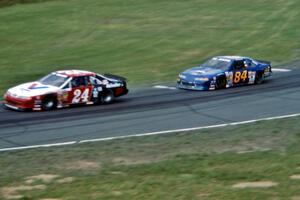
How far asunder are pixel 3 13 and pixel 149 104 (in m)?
27.8

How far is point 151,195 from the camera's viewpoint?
8.27 m

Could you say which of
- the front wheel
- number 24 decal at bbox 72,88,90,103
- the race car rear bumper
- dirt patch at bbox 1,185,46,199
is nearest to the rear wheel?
number 24 decal at bbox 72,88,90,103

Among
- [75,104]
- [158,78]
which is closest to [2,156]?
[75,104]

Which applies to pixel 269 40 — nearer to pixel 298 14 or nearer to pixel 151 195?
pixel 298 14

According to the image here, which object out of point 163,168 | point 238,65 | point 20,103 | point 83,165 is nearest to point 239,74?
point 238,65

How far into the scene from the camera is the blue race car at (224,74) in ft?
85.3

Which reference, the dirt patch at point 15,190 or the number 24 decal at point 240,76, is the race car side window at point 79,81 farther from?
the dirt patch at point 15,190

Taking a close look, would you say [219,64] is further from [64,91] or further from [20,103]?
[20,103]

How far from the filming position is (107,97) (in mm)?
23938

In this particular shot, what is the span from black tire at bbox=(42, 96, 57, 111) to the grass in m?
7.23

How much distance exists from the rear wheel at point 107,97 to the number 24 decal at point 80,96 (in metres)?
0.67

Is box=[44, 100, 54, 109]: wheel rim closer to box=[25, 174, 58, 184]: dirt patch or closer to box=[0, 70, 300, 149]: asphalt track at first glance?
box=[0, 70, 300, 149]: asphalt track

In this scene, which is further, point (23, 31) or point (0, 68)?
point (23, 31)

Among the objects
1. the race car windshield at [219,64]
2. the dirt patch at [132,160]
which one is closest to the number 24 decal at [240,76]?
the race car windshield at [219,64]
